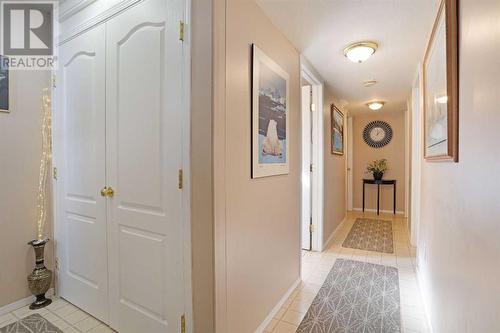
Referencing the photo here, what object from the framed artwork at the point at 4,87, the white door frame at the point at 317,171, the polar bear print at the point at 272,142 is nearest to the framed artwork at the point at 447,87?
the polar bear print at the point at 272,142

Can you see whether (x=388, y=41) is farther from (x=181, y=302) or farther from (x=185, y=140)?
(x=181, y=302)

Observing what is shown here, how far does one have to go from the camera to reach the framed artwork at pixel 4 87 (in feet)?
6.09

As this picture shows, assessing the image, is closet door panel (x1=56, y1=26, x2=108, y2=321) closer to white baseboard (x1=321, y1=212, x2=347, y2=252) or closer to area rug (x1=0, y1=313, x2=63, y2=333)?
area rug (x1=0, y1=313, x2=63, y2=333)

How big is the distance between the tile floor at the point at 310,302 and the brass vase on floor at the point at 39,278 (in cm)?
7

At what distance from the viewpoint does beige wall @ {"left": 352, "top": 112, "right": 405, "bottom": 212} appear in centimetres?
546

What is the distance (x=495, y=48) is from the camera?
2.37 ft

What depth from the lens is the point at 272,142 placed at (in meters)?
1.82

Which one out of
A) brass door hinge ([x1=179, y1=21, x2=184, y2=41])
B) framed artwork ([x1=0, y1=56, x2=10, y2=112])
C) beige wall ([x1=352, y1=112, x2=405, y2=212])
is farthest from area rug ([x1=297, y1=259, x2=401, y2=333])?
beige wall ([x1=352, y1=112, x2=405, y2=212])

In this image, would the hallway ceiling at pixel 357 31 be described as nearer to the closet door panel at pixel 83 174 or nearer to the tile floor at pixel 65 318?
the closet door panel at pixel 83 174

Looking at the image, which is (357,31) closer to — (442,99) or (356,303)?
(442,99)

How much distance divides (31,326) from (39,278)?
34 cm

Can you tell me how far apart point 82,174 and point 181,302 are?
1200 mm

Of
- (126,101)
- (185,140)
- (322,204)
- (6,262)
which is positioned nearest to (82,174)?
(126,101)

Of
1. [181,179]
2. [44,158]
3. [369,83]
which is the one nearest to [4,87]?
[44,158]
